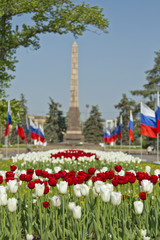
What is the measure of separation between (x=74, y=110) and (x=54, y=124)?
65.0 ft

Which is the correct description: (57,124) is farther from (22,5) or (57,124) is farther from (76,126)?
(22,5)

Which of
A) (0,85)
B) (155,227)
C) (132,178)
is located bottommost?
(155,227)

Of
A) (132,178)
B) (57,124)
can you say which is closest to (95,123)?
(57,124)

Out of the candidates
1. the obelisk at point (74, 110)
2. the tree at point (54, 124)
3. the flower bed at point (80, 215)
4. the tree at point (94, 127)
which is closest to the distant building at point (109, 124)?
the tree at point (94, 127)

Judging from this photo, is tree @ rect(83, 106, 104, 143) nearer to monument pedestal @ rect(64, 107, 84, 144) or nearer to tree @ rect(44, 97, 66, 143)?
tree @ rect(44, 97, 66, 143)

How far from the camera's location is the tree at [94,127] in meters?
51.9

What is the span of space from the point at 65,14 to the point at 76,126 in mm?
16718

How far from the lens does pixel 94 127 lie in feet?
170

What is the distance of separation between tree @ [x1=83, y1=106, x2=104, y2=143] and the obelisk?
19.1m

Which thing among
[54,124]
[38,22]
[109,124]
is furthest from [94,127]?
[38,22]

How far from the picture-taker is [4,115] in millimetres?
18234

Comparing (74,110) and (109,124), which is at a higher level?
(74,110)

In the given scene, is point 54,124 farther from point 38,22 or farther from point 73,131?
point 38,22

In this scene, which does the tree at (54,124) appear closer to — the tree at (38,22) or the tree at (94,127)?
the tree at (94,127)
